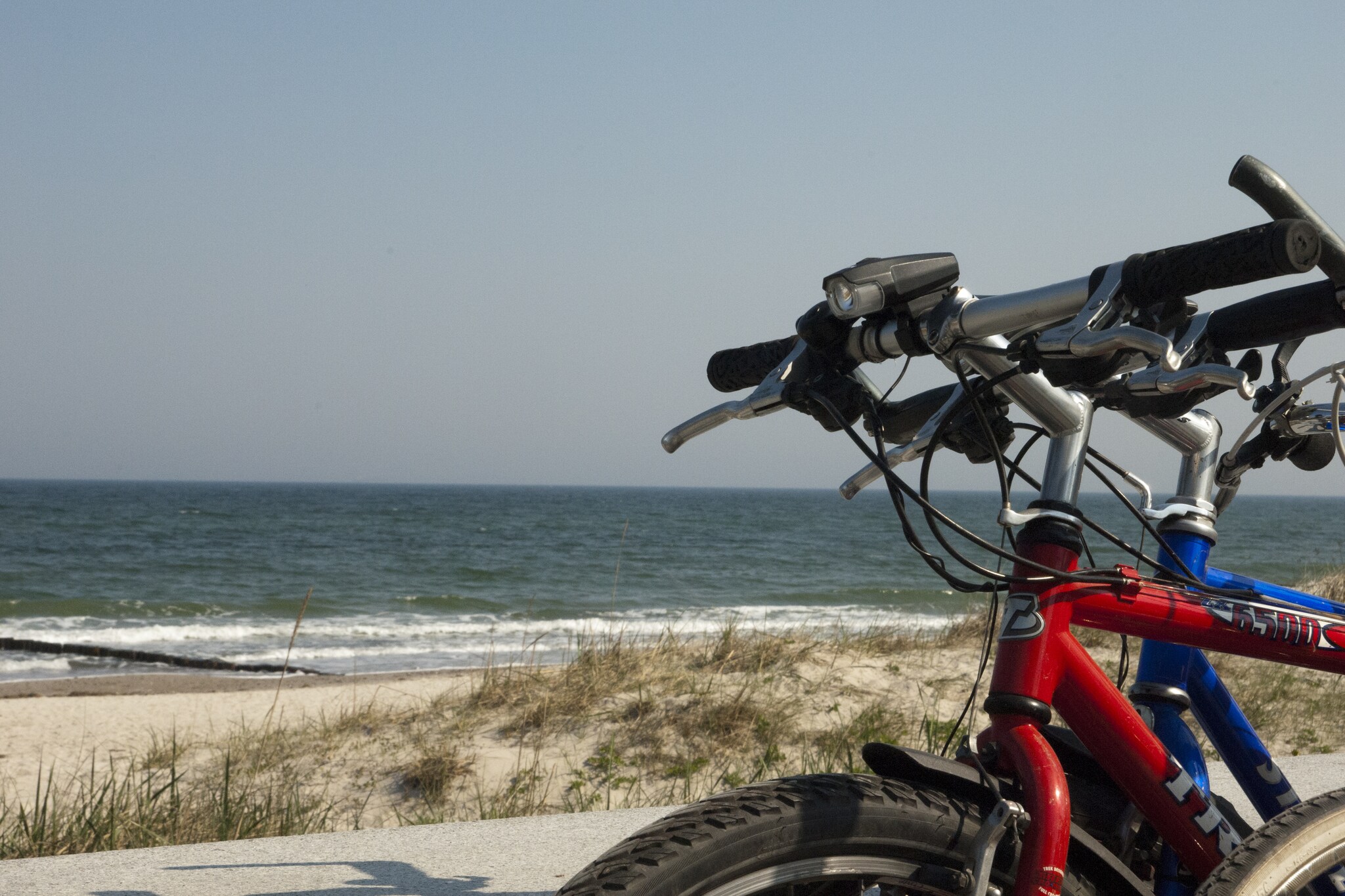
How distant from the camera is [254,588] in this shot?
21406 mm

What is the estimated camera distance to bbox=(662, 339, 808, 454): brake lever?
5.26ft

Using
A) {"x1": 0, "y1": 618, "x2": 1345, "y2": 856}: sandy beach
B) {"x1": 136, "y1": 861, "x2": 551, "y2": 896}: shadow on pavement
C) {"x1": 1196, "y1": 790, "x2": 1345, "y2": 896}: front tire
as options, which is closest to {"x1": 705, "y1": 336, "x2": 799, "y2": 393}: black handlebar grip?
{"x1": 1196, "y1": 790, "x2": 1345, "y2": 896}: front tire

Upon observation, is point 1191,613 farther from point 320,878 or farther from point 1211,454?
point 320,878

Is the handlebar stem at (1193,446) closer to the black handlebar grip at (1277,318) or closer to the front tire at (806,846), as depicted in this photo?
the black handlebar grip at (1277,318)

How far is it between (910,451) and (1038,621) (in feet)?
1.23

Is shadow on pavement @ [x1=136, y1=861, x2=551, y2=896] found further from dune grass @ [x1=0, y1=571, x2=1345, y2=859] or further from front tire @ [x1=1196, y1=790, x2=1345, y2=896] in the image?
front tire @ [x1=1196, y1=790, x2=1345, y2=896]

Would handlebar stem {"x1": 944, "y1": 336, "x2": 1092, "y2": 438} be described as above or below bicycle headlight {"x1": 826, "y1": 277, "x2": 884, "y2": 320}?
below

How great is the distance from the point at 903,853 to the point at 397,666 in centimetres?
Answer: 1199

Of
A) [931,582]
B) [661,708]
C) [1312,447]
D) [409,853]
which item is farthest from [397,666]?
[931,582]

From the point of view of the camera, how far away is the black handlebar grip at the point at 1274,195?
1.24 m

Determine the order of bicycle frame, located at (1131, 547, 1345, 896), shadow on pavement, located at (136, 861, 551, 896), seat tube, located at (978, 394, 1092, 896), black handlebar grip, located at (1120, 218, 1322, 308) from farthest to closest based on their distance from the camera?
shadow on pavement, located at (136, 861, 551, 896) → bicycle frame, located at (1131, 547, 1345, 896) → seat tube, located at (978, 394, 1092, 896) → black handlebar grip, located at (1120, 218, 1322, 308)

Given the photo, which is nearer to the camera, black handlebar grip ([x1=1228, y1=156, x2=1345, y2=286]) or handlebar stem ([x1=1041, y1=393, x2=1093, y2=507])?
Result: black handlebar grip ([x1=1228, y1=156, x2=1345, y2=286])

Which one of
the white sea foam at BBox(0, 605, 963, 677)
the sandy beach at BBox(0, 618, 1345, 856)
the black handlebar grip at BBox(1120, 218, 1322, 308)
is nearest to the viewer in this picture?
the black handlebar grip at BBox(1120, 218, 1322, 308)

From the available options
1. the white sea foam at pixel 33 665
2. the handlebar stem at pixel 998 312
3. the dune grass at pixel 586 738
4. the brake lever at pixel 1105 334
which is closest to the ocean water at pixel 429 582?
the white sea foam at pixel 33 665
